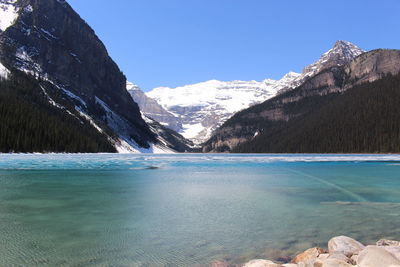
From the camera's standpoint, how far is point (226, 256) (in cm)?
1130

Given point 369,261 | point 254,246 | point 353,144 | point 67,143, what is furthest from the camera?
point 353,144

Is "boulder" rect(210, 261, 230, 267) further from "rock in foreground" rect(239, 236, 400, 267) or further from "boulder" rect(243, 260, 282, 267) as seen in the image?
"boulder" rect(243, 260, 282, 267)

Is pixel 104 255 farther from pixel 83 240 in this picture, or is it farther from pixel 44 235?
pixel 44 235

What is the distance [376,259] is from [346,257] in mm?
1169

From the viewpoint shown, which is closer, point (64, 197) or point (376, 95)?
point (64, 197)

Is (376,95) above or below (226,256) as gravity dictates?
above

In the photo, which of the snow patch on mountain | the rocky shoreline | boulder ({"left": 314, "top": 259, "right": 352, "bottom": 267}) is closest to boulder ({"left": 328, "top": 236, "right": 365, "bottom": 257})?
the rocky shoreline

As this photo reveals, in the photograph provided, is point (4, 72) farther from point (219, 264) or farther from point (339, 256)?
point (339, 256)

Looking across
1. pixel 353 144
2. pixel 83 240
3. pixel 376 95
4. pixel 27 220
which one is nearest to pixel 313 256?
pixel 83 240

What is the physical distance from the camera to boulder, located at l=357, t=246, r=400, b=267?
337 inches

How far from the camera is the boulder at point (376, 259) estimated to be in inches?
337

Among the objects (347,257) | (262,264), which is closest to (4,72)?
(262,264)

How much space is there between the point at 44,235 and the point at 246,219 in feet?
29.7

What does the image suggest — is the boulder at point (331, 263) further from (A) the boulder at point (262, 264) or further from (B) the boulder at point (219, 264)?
(B) the boulder at point (219, 264)
